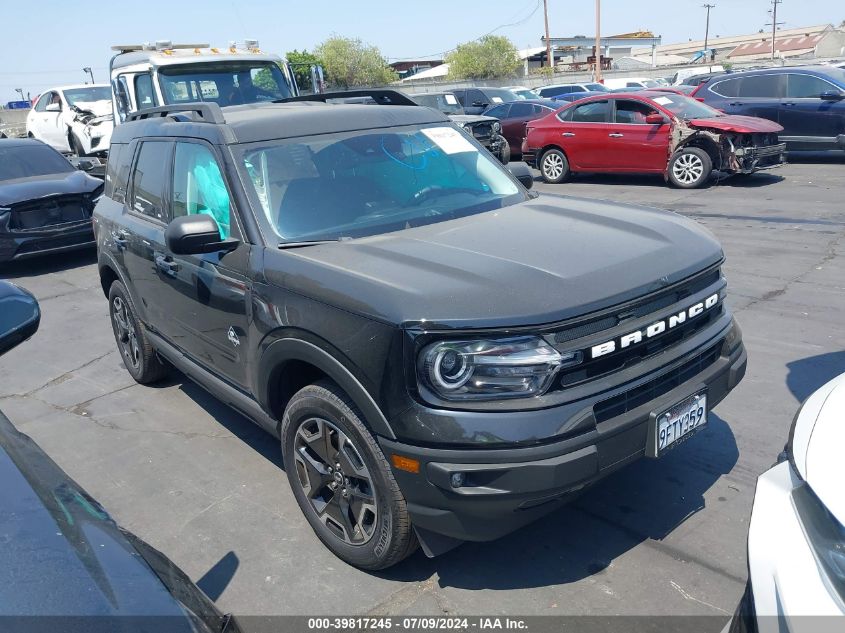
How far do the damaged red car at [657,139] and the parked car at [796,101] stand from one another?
5.51 feet

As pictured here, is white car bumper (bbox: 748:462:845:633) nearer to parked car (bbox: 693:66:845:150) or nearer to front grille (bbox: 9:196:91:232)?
front grille (bbox: 9:196:91:232)

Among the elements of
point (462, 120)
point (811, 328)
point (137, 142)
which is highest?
point (137, 142)

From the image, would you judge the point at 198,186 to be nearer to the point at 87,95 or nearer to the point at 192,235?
the point at 192,235

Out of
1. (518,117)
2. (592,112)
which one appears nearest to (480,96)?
(518,117)

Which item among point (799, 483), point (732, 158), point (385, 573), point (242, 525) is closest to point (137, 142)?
point (242, 525)

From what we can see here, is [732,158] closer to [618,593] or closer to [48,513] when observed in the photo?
[618,593]

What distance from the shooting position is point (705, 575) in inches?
121

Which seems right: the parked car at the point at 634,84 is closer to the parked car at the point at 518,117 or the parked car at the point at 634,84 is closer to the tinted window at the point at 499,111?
the tinted window at the point at 499,111

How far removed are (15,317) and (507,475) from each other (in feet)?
5.82

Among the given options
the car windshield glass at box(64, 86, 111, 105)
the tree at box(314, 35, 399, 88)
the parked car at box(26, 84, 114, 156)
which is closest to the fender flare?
the parked car at box(26, 84, 114, 156)

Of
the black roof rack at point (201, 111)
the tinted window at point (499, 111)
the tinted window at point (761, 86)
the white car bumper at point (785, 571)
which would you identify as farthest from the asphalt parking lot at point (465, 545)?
the tinted window at point (499, 111)

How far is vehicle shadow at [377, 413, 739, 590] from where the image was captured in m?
3.21

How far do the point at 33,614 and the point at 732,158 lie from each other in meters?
11.9

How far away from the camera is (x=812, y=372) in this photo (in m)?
4.93
